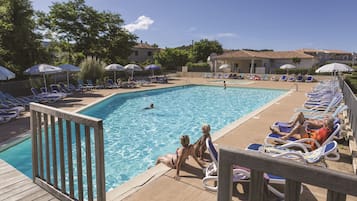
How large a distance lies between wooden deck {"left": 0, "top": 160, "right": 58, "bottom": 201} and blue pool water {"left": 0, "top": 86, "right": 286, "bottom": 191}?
206 centimetres

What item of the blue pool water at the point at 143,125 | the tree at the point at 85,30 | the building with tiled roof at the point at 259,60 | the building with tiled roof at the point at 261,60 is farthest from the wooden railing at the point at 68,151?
the building with tiled roof at the point at 261,60

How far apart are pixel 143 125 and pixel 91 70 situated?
1346 centimetres

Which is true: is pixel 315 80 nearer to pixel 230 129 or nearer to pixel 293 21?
pixel 293 21

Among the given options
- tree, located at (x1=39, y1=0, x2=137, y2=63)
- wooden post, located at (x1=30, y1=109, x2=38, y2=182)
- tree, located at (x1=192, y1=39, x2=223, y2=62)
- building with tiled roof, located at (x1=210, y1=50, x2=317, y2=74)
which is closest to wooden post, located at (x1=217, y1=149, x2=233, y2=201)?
wooden post, located at (x1=30, y1=109, x2=38, y2=182)

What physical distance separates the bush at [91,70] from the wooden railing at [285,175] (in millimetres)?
21536

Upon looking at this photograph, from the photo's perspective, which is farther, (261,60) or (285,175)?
(261,60)

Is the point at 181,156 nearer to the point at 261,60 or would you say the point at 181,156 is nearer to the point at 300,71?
the point at 300,71

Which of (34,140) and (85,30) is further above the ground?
(85,30)

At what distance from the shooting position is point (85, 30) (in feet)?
98.8

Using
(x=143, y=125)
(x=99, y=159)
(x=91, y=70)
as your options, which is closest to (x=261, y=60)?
(x=91, y=70)

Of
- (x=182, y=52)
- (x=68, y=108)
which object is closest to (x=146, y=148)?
(x=68, y=108)

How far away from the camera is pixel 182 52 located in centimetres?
3981

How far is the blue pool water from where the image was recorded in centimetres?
647

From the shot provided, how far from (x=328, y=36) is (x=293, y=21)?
1318 centimetres
